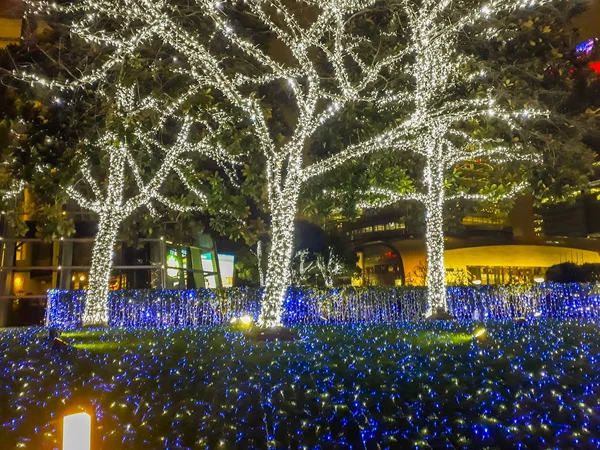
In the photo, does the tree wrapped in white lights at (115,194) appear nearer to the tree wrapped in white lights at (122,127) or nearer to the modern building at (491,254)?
the tree wrapped in white lights at (122,127)

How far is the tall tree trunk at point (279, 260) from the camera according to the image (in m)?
12.8

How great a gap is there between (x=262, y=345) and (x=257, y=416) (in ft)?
19.1

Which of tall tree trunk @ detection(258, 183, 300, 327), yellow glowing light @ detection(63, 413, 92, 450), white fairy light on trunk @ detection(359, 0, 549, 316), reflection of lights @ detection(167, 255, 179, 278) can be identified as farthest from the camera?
reflection of lights @ detection(167, 255, 179, 278)

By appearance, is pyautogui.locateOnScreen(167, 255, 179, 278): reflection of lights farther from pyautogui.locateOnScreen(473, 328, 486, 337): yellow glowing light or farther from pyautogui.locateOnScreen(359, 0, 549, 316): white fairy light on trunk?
pyautogui.locateOnScreen(473, 328, 486, 337): yellow glowing light

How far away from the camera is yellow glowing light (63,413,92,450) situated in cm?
348

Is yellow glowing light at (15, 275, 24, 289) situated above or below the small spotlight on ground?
above

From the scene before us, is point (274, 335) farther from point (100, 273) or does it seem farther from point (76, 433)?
point (76, 433)

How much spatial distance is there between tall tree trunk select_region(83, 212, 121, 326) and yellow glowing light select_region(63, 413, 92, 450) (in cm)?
1413

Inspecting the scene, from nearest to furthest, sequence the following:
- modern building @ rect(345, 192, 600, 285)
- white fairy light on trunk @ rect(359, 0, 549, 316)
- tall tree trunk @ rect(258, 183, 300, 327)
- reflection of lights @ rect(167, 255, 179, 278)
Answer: tall tree trunk @ rect(258, 183, 300, 327) < white fairy light on trunk @ rect(359, 0, 549, 316) < reflection of lights @ rect(167, 255, 179, 278) < modern building @ rect(345, 192, 600, 285)

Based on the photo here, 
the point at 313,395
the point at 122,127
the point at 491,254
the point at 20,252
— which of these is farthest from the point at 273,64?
the point at 491,254

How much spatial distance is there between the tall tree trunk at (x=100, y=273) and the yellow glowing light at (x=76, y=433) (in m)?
14.1

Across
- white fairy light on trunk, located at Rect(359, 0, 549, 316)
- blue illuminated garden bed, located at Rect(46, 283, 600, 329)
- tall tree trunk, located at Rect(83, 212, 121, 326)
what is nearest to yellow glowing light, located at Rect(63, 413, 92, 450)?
white fairy light on trunk, located at Rect(359, 0, 549, 316)

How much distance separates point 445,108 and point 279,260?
18.4 feet

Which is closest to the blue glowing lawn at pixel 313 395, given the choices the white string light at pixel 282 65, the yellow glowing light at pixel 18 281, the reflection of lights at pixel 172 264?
the white string light at pixel 282 65
